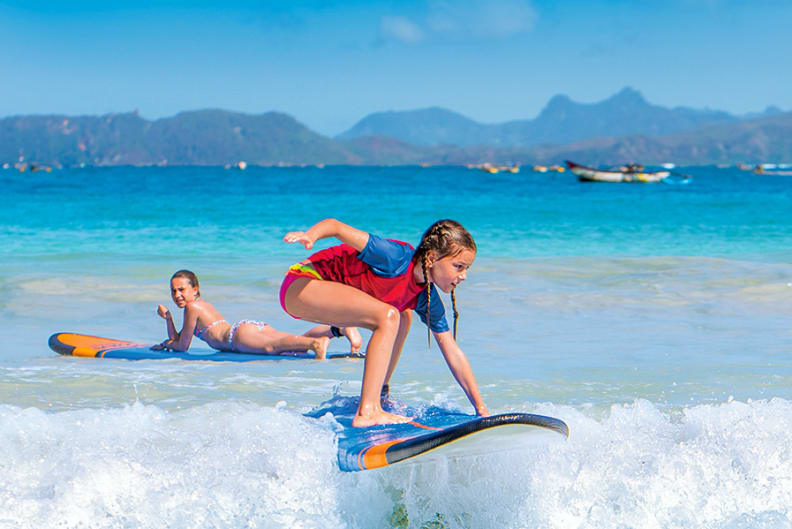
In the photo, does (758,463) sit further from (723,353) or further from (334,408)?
(723,353)

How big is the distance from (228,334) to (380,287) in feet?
11.4

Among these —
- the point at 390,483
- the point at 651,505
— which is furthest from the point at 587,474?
the point at 390,483

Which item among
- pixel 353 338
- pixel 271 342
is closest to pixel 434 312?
pixel 353 338

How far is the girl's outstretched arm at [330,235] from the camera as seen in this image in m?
4.06

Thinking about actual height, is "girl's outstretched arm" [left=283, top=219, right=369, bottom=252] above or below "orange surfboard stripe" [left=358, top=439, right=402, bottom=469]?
above

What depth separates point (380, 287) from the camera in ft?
15.3

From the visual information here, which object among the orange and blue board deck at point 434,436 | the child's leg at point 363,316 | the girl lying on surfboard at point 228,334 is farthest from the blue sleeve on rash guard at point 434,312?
the girl lying on surfboard at point 228,334

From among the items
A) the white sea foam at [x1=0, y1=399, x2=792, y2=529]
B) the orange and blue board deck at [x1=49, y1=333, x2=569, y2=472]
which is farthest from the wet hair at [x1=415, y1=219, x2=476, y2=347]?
the white sea foam at [x1=0, y1=399, x2=792, y2=529]

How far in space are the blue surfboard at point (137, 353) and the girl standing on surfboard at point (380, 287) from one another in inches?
111

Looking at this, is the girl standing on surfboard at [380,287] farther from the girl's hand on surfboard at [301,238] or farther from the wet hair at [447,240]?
the girl's hand on surfboard at [301,238]

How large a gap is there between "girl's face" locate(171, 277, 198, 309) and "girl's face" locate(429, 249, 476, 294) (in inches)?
151

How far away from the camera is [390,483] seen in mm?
4312

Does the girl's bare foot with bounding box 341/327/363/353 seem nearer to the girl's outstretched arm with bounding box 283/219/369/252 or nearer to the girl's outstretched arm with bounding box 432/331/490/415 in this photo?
the girl's outstretched arm with bounding box 432/331/490/415

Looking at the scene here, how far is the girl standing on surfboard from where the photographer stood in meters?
4.40
